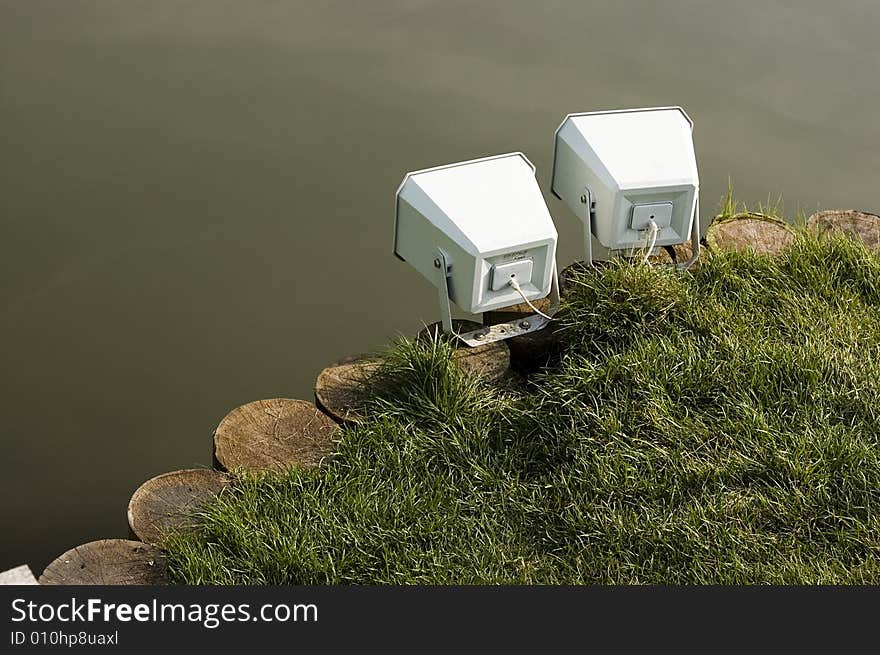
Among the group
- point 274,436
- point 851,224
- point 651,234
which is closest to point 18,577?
point 274,436

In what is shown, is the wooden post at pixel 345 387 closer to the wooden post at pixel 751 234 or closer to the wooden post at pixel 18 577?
the wooden post at pixel 18 577

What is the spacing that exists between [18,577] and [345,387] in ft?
2.89

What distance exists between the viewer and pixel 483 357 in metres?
2.80

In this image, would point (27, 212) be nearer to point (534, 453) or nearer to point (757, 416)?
point (534, 453)

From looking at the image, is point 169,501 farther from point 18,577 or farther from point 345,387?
point 345,387

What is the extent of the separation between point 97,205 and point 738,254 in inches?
81.2

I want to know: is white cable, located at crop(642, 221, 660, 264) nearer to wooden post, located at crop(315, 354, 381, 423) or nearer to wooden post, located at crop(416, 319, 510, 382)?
wooden post, located at crop(416, 319, 510, 382)

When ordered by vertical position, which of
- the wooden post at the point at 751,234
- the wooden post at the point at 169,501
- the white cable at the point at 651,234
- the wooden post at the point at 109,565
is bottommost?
the wooden post at the point at 109,565

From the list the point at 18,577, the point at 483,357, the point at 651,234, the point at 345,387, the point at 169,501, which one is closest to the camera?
the point at 18,577

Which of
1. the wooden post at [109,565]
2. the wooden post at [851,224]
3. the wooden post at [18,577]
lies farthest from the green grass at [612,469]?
the wooden post at [851,224]

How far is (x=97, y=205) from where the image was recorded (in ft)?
11.8

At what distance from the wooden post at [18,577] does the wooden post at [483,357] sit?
109 cm

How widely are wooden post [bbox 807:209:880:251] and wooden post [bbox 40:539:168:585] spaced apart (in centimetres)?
222

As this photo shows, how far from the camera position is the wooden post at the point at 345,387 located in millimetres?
2643
